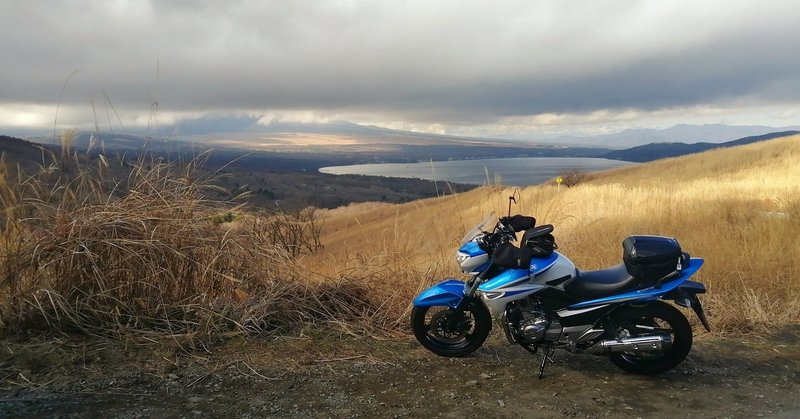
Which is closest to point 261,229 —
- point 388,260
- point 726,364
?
point 388,260

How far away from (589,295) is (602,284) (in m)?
0.13

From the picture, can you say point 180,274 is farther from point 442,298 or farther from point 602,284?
point 602,284

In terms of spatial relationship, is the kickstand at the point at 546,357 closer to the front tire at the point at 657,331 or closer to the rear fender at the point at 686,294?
the front tire at the point at 657,331

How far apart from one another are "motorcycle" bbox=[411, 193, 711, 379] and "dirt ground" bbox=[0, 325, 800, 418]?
0.24 meters

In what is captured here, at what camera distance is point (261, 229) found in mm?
5977

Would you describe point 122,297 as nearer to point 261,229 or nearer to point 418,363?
point 261,229

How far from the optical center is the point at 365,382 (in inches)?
153

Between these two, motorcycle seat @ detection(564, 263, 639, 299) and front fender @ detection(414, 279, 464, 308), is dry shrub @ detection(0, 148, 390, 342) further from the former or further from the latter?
motorcycle seat @ detection(564, 263, 639, 299)

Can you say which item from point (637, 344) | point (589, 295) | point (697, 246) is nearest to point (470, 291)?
point (589, 295)

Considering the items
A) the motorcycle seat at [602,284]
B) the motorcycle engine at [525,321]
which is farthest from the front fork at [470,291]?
the motorcycle seat at [602,284]

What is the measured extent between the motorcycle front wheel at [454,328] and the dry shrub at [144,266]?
0.87m

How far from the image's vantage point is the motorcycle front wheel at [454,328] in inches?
173

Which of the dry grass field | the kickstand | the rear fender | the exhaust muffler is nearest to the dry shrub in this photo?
the dry grass field

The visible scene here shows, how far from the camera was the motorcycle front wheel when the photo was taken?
4.39m
